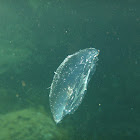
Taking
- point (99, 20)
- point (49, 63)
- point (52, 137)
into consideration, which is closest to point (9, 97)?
point (49, 63)

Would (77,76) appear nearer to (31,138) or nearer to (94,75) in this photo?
(94,75)

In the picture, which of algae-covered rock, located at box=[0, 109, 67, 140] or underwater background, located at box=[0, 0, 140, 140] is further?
underwater background, located at box=[0, 0, 140, 140]

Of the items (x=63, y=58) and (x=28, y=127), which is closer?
(x=28, y=127)

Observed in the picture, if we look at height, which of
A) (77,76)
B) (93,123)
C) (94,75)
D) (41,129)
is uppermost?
(77,76)

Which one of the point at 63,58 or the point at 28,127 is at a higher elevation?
the point at 63,58

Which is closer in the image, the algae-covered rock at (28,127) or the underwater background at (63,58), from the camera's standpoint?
the algae-covered rock at (28,127)
